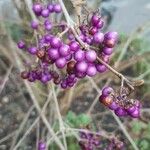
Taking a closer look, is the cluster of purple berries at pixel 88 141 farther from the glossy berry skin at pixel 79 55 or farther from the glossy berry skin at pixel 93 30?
the glossy berry skin at pixel 79 55

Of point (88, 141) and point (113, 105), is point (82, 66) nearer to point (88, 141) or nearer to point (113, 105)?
point (113, 105)

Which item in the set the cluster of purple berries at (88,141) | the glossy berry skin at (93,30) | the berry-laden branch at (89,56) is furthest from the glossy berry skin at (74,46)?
the cluster of purple berries at (88,141)

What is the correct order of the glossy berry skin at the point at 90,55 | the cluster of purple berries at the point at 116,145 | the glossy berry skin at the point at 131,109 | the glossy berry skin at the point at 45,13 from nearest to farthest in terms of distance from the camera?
the glossy berry skin at the point at 90,55, the glossy berry skin at the point at 131,109, the glossy berry skin at the point at 45,13, the cluster of purple berries at the point at 116,145

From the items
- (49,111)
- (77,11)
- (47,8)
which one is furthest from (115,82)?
(77,11)

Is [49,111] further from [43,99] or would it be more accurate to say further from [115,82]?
[115,82]

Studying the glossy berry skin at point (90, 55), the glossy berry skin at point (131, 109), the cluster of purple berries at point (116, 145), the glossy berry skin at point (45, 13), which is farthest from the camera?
the cluster of purple berries at point (116, 145)

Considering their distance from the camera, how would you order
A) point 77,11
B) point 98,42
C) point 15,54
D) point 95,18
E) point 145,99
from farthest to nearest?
point 145,99 < point 15,54 < point 77,11 < point 95,18 < point 98,42

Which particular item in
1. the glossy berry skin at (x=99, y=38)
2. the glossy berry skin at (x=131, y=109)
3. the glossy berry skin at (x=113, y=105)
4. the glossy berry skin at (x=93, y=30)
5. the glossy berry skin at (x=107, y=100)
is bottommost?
the glossy berry skin at (x=131, y=109)
